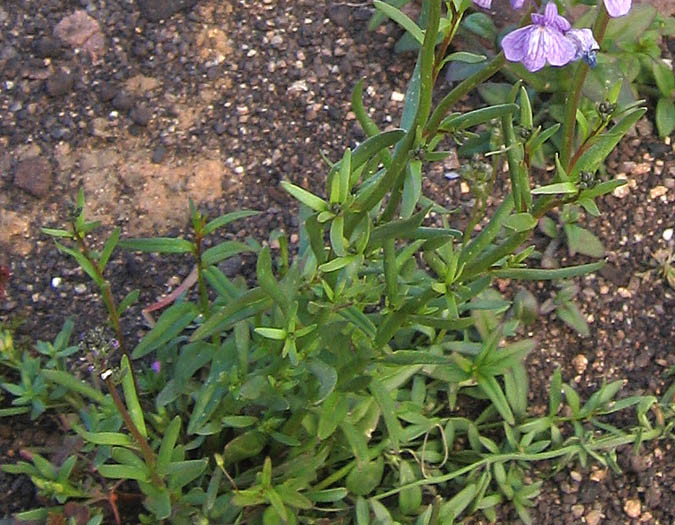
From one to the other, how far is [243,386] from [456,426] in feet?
2.47

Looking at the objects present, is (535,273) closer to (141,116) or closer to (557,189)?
(557,189)

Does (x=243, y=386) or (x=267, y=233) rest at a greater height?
(x=243, y=386)

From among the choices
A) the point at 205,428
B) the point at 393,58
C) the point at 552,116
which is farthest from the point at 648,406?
the point at 393,58

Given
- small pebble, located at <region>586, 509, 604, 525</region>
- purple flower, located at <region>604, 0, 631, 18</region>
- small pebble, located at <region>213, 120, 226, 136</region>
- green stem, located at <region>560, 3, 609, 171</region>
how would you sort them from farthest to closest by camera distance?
small pebble, located at <region>213, 120, 226, 136</region> < small pebble, located at <region>586, 509, 604, 525</region> < green stem, located at <region>560, 3, 609, 171</region> < purple flower, located at <region>604, 0, 631, 18</region>

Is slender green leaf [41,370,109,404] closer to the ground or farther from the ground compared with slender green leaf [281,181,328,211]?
closer to the ground

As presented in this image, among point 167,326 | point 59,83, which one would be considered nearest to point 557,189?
point 167,326

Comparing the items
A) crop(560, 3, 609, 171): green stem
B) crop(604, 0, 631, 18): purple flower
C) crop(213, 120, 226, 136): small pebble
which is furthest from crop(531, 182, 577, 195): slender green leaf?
crop(213, 120, 226, 136): small pebble

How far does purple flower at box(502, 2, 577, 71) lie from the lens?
5.02ft

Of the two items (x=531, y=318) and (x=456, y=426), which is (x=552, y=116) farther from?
(x=456, y=426)

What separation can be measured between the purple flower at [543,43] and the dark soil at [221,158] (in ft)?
4.44

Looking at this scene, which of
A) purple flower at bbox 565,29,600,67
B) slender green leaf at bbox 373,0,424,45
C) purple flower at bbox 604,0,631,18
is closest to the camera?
purple flower at bbox 604,0,631,18

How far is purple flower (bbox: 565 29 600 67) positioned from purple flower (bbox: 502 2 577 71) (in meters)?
0.01

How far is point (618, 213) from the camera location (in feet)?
9.69

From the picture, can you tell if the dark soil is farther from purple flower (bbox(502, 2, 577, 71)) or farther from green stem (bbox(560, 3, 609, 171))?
purple flower (bbox(502, 2, 577, 71))
